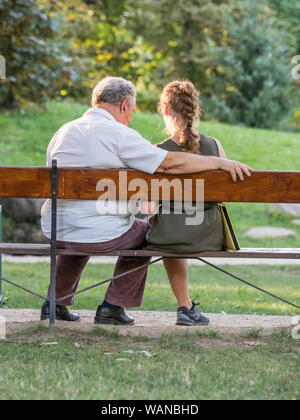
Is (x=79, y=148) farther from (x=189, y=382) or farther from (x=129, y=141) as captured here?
(x=189, y=382)

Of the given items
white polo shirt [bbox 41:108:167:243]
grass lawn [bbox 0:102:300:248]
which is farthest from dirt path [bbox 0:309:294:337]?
grass lawn [bbox 0:102:300:248]

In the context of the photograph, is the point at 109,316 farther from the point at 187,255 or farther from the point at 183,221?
the point at 183,221

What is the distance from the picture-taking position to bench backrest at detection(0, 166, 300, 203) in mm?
4176

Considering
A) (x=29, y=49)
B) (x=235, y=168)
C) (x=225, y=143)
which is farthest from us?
(x=225, y=143)

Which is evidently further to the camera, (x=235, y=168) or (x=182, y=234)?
(x=182, y=234)


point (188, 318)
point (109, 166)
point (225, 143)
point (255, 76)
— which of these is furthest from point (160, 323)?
point (255, 76)

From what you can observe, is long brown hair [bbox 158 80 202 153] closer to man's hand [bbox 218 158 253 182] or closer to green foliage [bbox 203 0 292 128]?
man's hand [bbox 218 158 253 182]

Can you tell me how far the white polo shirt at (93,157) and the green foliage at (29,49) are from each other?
8.80 m

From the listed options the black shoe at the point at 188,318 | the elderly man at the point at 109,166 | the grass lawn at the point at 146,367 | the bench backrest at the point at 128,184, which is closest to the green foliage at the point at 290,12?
the elderly man at the point at 109,166

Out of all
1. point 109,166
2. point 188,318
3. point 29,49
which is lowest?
point 188,318

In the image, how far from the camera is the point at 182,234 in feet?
14.0

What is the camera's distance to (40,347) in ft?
12.5

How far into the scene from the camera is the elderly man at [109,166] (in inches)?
164

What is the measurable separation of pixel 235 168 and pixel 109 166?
77 cm
